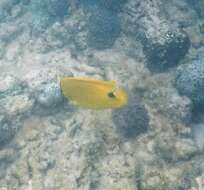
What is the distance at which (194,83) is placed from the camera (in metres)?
6.53

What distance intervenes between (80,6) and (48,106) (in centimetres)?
389

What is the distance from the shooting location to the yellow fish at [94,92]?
3148mm

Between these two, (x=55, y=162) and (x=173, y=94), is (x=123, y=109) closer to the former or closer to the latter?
(x=173, y=94)

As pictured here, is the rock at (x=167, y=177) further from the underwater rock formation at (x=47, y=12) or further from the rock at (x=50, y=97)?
the underwater rock formation at (x=47, y=12)

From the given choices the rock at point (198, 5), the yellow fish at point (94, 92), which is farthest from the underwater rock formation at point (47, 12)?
the yellow fish at point (94, 92)

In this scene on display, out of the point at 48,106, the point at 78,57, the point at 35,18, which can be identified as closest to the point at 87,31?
the point at 78,57

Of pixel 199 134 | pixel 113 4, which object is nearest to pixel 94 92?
pixel 199 134

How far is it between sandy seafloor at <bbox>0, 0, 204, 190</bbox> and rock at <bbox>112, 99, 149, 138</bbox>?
0.02 meters

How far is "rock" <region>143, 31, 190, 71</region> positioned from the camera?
7.23 m

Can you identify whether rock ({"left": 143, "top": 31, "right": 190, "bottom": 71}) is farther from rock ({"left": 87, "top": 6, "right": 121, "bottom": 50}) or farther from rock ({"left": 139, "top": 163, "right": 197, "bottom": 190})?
rock ({"left": 139, "top": 163, "right": 197, "bottom": 190})

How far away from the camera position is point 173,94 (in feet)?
21.4

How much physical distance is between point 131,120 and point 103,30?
3.31m

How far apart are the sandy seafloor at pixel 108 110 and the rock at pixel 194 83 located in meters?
0.02

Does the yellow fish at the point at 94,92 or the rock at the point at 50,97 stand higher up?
the yellow fish at the point at 94,92
